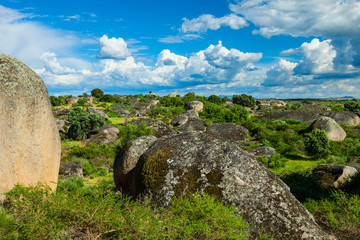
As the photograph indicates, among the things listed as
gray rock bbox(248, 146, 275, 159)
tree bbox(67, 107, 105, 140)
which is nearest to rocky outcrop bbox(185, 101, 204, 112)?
tree bbox(67, 107, 105, 140)

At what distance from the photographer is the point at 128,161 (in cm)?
958

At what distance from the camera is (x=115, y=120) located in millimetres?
39906

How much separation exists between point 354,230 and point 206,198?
3.92 metres

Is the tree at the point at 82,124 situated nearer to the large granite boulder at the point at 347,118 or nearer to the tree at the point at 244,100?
the large granite boulder at the point at 347,118

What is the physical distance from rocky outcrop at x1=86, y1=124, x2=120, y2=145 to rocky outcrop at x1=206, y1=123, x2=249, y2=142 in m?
12.1

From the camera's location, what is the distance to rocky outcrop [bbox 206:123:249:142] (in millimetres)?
31638

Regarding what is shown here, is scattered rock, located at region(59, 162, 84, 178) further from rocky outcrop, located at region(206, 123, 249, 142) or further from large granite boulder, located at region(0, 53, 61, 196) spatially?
rocky outcrop, located at region(206, 123, 249, 142)

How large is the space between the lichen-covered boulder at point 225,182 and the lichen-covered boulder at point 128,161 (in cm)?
148

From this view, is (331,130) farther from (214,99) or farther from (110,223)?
(214,99)

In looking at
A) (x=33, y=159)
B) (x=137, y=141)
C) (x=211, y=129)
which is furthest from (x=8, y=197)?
(x=211, y=129)

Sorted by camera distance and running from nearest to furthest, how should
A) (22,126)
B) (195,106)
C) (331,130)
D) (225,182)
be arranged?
1. (225,182)
2. (22,126)
3. (331,130)
4. (195,106)

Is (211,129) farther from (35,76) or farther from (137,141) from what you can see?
(35,76)

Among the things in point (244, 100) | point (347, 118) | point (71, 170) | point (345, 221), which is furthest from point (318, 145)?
point (244, 100)

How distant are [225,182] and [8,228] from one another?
504 centimetres
